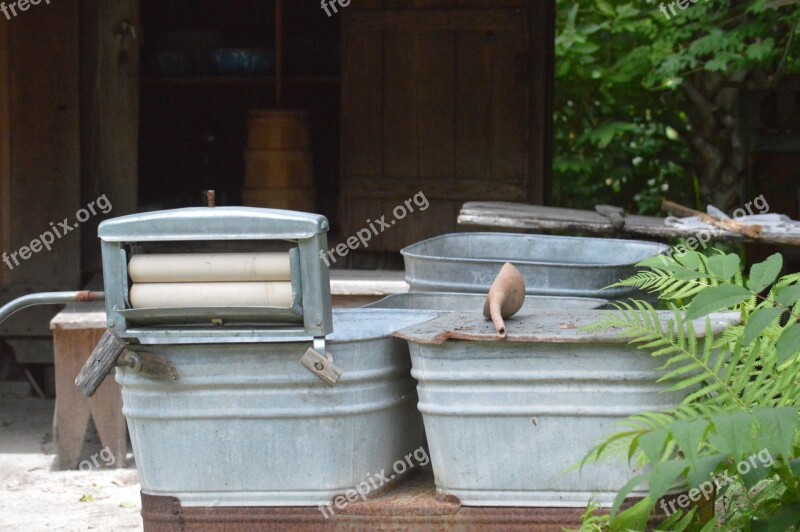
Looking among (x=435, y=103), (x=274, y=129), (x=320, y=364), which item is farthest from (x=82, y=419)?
(x=320, y=364)

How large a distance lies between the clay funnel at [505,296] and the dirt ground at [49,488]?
2108 mm

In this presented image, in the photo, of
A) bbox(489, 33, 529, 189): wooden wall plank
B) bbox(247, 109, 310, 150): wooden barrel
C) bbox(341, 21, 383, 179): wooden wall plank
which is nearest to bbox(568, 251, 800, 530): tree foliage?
bbox(489, 33, 529, 189): wooden wall plank

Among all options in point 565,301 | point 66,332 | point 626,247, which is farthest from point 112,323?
point 66,332

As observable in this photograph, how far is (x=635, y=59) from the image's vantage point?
24.1ft

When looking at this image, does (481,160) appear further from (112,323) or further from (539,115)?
(112,323)

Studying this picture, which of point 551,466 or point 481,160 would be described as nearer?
point 551,466

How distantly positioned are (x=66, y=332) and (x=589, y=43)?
4699mm

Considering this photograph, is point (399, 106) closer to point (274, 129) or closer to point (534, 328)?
point (274, 129)

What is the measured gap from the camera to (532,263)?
11.9 feet

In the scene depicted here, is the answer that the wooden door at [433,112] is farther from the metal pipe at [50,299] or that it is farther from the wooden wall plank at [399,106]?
the metal pipe at [50,299]

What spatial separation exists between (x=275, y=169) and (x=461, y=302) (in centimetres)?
320

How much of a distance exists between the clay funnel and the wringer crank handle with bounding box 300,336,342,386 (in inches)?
16.1

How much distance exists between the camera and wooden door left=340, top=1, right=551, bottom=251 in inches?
243

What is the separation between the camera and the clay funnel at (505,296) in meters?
2.64
